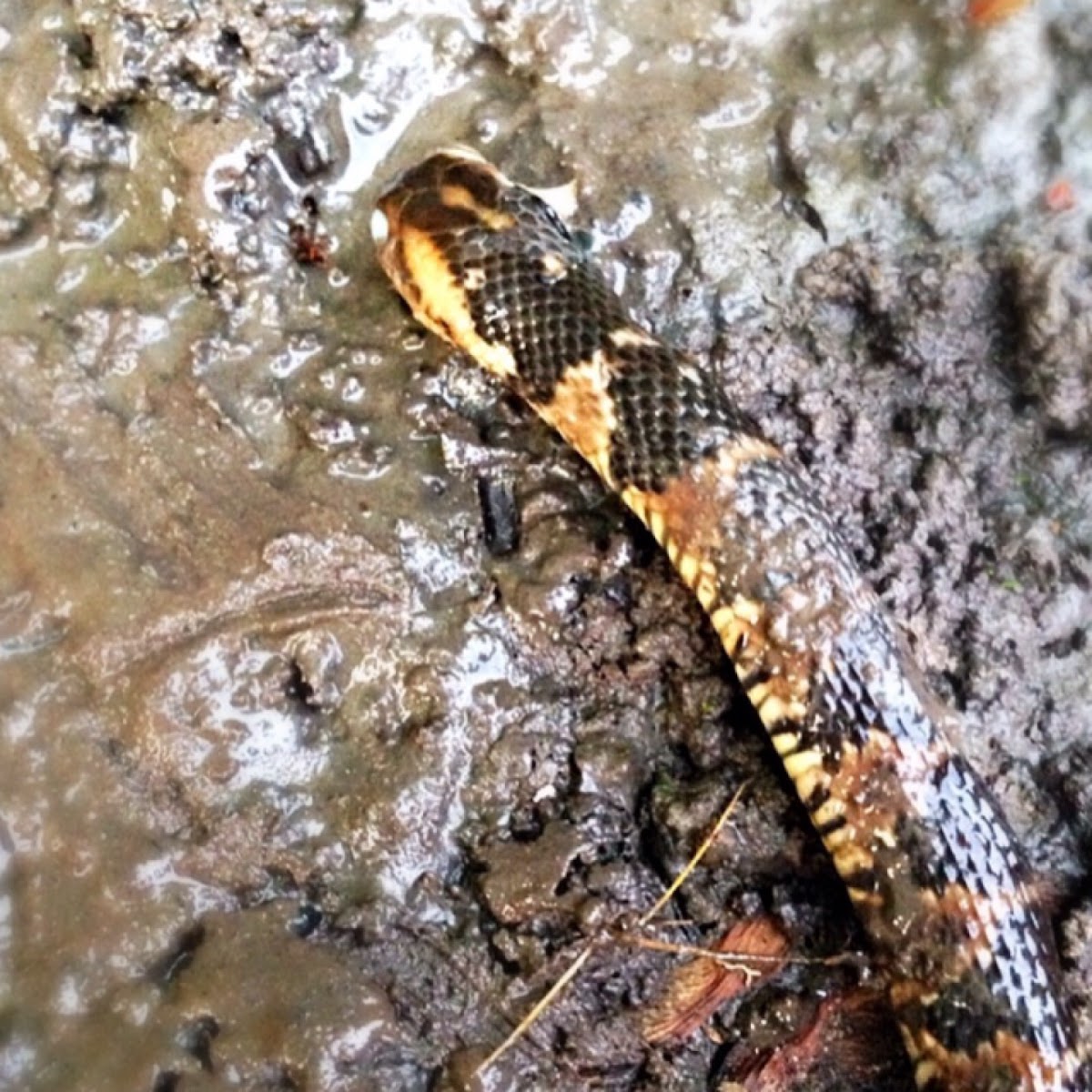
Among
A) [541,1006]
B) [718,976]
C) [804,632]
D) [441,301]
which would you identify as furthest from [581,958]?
[441,301]

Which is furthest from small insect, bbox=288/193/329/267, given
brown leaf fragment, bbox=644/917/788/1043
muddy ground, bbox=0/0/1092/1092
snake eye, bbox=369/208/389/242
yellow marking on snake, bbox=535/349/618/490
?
brown leaf fragment, bbox=644/917/788/1043

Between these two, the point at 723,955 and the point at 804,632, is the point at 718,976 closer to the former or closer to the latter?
the point at 723,955

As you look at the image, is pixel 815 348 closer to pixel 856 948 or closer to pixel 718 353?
pixel 718 353

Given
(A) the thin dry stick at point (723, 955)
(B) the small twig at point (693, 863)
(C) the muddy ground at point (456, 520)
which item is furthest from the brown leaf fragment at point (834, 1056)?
(B) the small twig at point (693, 863)

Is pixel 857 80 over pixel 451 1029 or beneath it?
over

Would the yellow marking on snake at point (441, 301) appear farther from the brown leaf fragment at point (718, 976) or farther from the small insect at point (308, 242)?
the brown leaf fragment at point (718, 976)

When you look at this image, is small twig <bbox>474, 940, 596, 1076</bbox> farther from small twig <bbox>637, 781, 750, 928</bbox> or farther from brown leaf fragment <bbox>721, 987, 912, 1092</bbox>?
brown leaf fragment <bbox>721, 987, 912, 1092</bbox>

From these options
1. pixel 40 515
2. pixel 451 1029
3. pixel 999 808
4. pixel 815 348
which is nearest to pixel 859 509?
pixel 815 348
